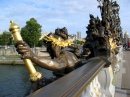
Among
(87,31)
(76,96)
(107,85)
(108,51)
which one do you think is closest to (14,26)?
(76,96)

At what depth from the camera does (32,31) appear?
246 ft

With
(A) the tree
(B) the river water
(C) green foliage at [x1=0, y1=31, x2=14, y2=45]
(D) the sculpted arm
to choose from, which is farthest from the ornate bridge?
(C) green foliage at [x1=0, y1=31, x2=14, y2=45]

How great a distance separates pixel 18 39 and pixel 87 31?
6.04 m

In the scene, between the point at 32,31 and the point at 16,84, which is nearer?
the point at 16,84

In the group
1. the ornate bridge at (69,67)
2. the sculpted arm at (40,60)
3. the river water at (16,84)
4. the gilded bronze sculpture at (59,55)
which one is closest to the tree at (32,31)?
the river water at (16,84)

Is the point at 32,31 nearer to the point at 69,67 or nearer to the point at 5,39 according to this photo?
the point at 5,39

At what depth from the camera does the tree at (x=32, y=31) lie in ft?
239

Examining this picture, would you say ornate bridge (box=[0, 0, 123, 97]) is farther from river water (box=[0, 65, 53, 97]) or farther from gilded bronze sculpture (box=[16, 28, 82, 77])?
river water (box=[0, 65, 53, 97])

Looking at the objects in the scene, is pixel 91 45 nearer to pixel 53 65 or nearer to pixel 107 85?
pixel 107 85

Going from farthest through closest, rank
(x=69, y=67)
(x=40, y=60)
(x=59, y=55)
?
(x=69, y=67), (x=59, y=55), (x=40, y=60)

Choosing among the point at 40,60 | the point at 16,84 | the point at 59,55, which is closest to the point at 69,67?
the point at 59,55

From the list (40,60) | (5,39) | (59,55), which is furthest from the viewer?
(5,39)

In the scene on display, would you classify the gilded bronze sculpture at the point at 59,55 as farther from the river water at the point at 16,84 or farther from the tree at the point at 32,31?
the tree at the point at 32,31

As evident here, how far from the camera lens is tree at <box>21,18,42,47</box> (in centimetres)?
7294
